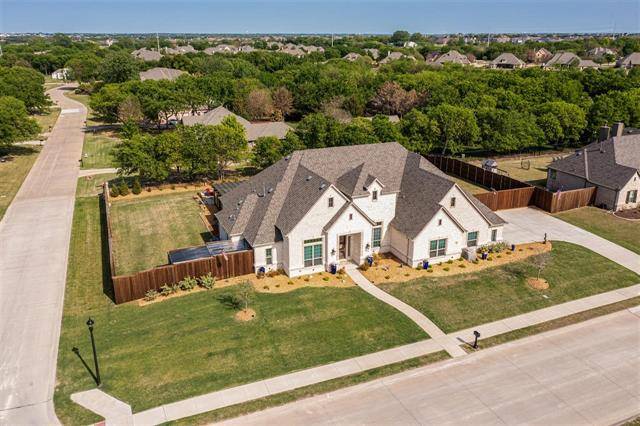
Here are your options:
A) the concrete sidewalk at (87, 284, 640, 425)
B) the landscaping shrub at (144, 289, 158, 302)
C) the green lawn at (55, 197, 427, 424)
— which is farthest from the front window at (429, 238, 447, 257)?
the landscaping shrub at (144, 289, 158, 302)

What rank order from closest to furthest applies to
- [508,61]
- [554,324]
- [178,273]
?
[554,324] → [178,273] → [508,61]

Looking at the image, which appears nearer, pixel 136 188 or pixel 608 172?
pixel 608 172

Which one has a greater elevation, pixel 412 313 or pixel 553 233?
pixel 553 233

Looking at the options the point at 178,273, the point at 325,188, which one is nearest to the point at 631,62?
the point at 325,188

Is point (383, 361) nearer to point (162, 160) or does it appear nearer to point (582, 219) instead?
point (582, 219)

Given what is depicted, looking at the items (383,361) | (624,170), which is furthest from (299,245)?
(624,170)

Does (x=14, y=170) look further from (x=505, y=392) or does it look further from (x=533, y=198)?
(x=505, y=392)

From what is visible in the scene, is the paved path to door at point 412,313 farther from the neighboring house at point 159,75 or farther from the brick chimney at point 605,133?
the neighboring house at point 159,75

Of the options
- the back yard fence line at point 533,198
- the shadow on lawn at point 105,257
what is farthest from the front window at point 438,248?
the shadow on lawn at point 105,257
